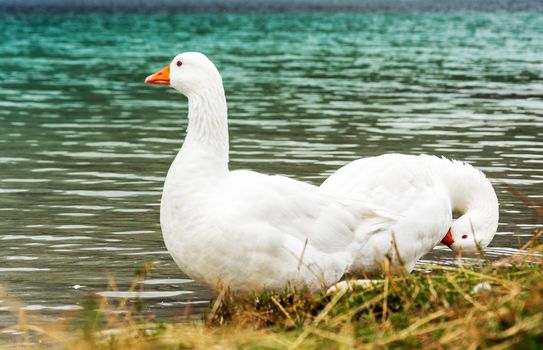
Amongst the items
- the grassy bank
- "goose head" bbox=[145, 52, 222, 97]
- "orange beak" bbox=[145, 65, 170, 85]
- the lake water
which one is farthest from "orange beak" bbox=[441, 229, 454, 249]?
"orange beak" bbox=[145, 65, 170, 85]

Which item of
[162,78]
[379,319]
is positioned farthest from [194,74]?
[379,319]

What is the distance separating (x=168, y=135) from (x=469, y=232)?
12.7 metres

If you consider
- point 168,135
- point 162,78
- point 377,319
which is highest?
point 162,78

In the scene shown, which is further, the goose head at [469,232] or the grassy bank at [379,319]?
the goose head at [469,232]

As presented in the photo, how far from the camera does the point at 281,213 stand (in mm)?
8719

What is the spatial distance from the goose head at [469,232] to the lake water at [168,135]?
20.2 inches

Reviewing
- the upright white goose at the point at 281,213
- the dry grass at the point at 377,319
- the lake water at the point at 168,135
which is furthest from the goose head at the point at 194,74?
the lake water at the point at 168,135

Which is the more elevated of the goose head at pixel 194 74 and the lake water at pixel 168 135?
the goose head at pixel 194 74

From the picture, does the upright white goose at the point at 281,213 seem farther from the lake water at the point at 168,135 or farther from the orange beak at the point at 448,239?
the lake water at the point at 168,135

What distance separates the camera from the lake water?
1209cm

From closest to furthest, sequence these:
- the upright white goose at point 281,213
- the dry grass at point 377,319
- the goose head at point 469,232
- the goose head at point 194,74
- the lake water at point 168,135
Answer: the dry grass at point 377,319, the upright white goose at point 281,213, the goose head at point 194,74, the goose head at point 469,232, the lake water at point 168,135

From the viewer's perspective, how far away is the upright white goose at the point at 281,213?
830 cm

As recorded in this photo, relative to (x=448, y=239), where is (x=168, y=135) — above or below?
below

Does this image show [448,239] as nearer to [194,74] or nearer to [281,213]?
[281,213]
